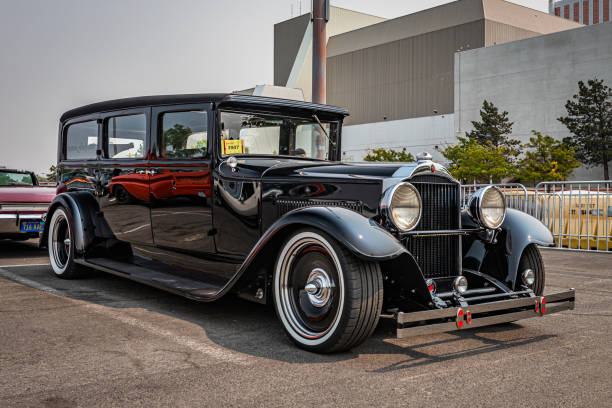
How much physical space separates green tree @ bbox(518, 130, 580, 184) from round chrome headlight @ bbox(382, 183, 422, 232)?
37.3 m

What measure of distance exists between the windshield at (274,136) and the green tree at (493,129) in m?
43.5

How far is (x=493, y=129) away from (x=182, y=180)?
4595 cm

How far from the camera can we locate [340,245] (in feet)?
11.2

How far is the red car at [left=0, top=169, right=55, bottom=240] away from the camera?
27.4 feet

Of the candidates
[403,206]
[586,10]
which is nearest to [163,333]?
[403,206]

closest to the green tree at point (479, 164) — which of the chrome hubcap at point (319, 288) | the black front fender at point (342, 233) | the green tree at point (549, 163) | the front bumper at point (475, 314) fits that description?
the green tree at point (549, 163)

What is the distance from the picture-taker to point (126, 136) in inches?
228

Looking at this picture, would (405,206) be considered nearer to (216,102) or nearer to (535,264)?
(535,264)

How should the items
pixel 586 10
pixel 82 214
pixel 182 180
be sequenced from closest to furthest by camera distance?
pixel 182 180
pixel 82 214
pixel 586 10

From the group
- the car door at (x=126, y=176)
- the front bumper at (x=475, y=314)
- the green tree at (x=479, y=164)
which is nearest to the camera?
the front bumper at (x=475, y=314)

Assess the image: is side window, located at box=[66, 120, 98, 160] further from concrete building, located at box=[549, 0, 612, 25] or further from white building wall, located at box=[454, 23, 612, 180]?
concrete building, located at box=[549, 0, 612, 25]

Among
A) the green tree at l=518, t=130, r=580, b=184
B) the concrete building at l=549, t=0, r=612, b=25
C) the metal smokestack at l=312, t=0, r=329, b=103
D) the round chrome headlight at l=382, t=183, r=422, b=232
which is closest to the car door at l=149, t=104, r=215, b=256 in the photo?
the round chrome headlight at l=382, t=183, r=422, b=232

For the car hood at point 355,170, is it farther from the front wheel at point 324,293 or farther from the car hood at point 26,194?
the car hood at point 26,194

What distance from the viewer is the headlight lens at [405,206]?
3.66 meters
